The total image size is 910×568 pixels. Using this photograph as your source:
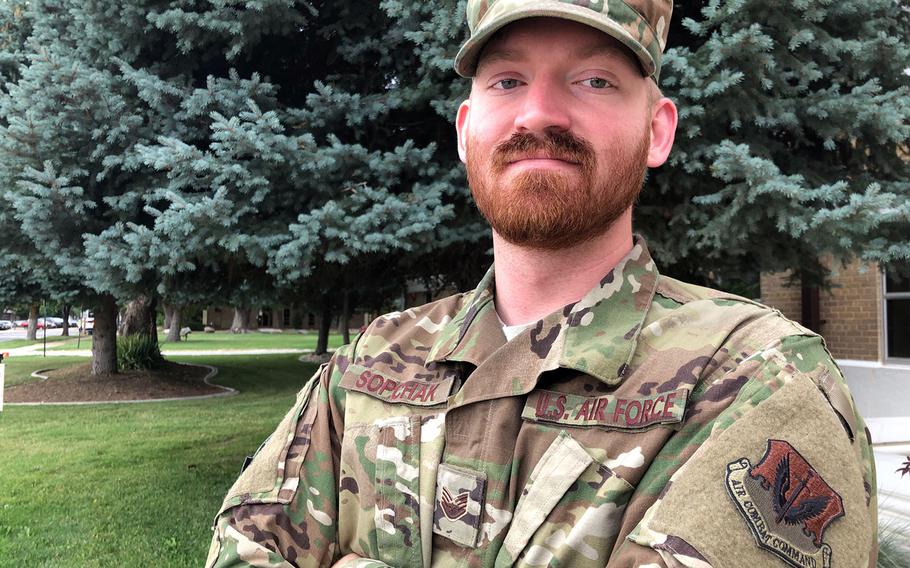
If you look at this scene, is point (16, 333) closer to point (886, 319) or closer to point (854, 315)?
point (854, 315)

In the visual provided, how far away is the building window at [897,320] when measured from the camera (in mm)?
7246

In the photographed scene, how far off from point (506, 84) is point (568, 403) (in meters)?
0.66

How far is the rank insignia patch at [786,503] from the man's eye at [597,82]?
737 mm

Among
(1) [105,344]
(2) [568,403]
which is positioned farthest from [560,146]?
(1) [105,344]

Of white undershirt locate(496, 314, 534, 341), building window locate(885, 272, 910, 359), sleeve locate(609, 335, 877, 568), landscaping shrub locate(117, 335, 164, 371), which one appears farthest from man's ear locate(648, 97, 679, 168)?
landscaping shrub locate(117, 335, 164, 371)

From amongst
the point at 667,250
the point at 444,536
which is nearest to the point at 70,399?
the point at 667,250

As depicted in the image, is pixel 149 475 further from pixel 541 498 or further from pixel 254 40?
pixel 541 498

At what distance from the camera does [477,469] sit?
1.25 m

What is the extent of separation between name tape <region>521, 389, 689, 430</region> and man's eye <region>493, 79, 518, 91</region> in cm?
63

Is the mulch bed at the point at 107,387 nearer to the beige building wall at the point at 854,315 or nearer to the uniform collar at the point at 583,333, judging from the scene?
the beige building wall at the point at 854,315

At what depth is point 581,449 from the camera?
1180 mm

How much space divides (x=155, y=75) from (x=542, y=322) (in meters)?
3.46

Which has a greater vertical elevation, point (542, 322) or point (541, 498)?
point (542, 322)

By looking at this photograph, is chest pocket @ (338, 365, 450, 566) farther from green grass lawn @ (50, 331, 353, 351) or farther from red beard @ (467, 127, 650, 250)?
green grass lawn @ (50, 331, 353, 351)
